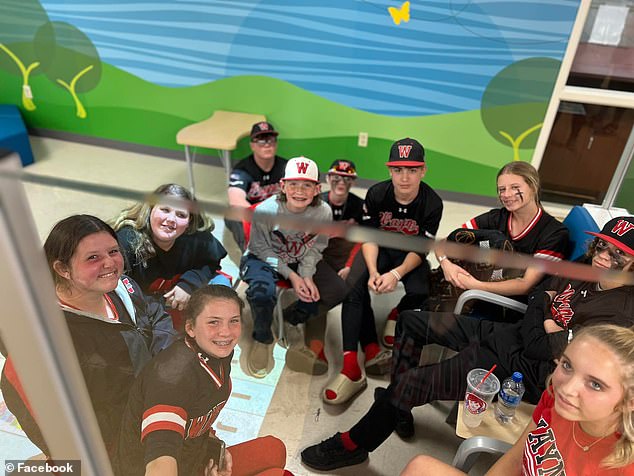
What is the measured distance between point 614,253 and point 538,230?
2.46ft

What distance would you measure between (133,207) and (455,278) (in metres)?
0.64

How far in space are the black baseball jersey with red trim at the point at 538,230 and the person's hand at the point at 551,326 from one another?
0.52 m

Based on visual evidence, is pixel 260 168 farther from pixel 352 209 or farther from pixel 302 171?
pixel 302 171

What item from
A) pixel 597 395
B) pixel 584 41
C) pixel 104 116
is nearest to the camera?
pixel 597 395

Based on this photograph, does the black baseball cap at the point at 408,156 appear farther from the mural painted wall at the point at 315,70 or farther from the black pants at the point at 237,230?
the black pants at the point at 237,230

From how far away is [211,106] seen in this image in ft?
12.7

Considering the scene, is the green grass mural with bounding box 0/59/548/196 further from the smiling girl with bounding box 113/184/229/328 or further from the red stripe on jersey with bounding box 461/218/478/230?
the smiling girl with bounding box 113/184/229/328

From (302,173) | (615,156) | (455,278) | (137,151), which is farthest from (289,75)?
(455,278)

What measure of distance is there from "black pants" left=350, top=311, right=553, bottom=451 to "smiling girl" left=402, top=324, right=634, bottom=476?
0.11m

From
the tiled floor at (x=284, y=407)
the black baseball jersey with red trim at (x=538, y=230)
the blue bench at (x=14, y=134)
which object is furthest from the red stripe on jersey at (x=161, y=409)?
the blue bench at (x=14, y=134)

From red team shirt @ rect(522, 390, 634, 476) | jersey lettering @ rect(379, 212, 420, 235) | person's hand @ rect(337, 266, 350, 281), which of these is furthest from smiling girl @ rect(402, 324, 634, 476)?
jersey lettering @ rect(379, 212, 420, 235)

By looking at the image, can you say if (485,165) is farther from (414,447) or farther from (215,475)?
(215,475)

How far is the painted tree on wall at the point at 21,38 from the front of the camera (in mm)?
3859

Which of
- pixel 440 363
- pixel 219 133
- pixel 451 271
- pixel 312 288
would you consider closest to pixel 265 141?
pixel 219 133
